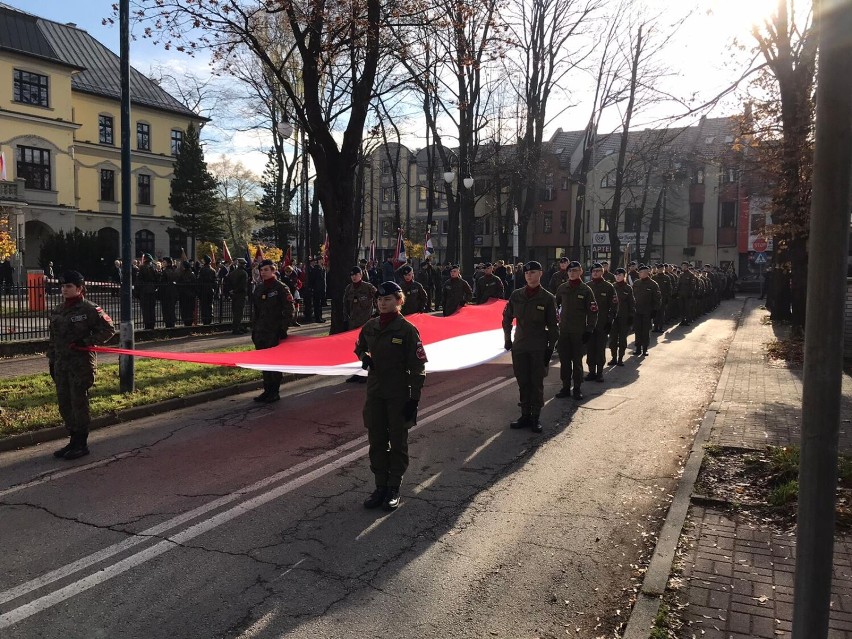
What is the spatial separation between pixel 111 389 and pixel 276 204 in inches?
1376

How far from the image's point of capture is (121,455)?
7488 millimetres

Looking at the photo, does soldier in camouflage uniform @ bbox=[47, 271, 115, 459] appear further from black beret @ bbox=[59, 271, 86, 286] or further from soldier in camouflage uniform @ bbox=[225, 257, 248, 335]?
soldier in camouflage uniform @ bbox=[225, 257, 248, 335]

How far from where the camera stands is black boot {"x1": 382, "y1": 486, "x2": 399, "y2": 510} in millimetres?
5893

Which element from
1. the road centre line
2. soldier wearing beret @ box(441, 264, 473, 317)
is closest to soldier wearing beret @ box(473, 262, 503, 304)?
soldier wearing beret @ box(441, 264, 473, 317)

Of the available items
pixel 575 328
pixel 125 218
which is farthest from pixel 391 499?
pixel 125 218

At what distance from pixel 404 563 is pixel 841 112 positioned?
12.6 ft

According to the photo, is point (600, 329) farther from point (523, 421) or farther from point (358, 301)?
point (358, 301)

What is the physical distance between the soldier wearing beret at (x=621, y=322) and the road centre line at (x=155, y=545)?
8.44 m

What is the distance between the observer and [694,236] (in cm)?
5956

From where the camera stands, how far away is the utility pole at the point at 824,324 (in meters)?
2.67

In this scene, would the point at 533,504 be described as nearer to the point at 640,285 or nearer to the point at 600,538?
the point at 600,538

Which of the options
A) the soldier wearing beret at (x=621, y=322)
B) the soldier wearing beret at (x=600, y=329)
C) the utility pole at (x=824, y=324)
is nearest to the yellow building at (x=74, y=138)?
the soldier wearing beret at (x=621, y=322)

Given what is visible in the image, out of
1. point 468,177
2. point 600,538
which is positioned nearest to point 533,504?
point 600,538

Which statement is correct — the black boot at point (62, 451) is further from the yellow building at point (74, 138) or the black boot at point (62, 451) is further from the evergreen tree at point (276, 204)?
the evergreen tree at point (276, 204)
